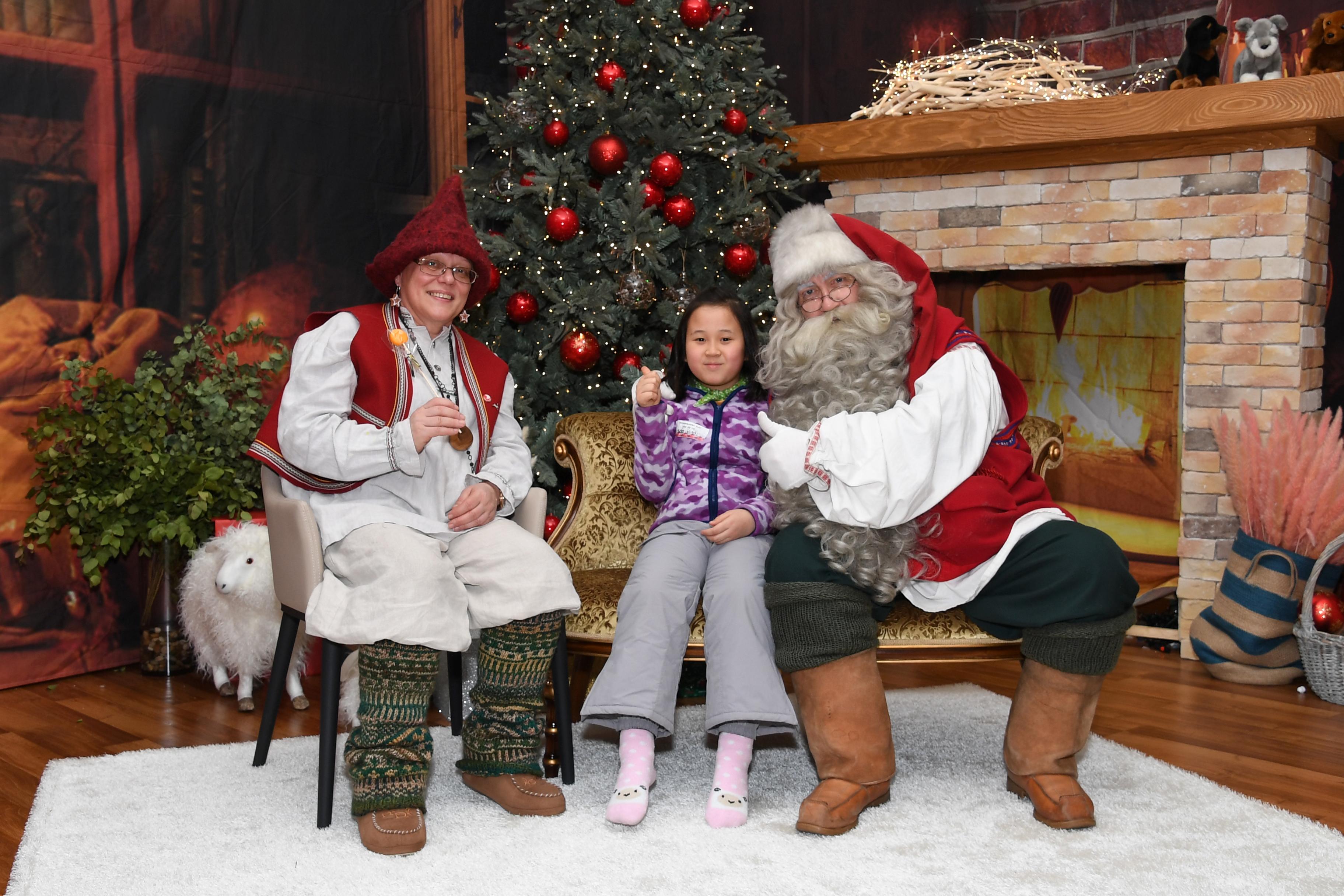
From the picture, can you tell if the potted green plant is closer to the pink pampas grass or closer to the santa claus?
the santa claus

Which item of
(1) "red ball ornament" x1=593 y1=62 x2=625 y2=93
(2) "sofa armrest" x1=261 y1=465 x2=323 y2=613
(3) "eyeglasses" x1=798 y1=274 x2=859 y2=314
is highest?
(1) "red ball ornament" x1=593 y1=62 x2=625 y2=93

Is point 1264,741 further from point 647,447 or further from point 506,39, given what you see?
point 506,39

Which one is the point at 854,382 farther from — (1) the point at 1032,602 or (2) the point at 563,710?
(2) the point at 563,710

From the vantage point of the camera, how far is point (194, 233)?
3867 mm

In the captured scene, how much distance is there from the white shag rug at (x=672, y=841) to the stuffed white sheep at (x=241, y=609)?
1.75 ft

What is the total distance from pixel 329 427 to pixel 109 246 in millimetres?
1765

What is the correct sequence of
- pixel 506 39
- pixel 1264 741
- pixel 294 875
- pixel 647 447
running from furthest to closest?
1. pixel 506 39
2. pixel 1264 741
3. pixel 647 447
4. pixel 294 875

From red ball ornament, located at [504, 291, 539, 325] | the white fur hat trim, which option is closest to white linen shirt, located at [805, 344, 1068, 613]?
the white fur hat trim

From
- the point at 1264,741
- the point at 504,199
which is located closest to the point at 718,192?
the point at 504,199

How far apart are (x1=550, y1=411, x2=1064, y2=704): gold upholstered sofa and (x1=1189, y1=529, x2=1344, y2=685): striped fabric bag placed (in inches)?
38.5

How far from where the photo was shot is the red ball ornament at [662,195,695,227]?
385cm

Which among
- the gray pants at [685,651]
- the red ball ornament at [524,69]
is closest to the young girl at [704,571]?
the gray pants at [685,651]

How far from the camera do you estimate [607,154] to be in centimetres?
377

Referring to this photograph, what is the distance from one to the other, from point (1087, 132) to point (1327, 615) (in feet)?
5.57
